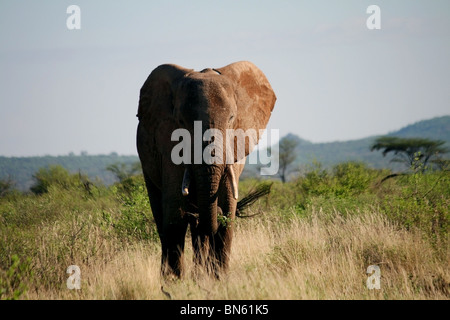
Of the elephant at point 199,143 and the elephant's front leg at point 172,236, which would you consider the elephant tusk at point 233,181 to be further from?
the elephant's front leg at point 172,236

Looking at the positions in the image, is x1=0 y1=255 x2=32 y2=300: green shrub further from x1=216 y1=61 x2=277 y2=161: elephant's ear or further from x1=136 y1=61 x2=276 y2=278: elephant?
x1=216 y1=61 x2=277 y2=161: elephant's ear

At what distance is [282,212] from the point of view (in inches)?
540

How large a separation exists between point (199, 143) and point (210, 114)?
1.18 ft

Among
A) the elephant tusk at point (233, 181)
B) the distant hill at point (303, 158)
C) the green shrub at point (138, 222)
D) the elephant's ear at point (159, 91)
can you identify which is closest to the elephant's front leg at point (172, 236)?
the elephant tusk at point (233, 181)

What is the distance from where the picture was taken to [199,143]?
7.15 metres

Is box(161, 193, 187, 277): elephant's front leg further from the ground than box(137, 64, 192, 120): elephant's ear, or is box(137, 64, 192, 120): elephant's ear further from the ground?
box(137, 64, 192, 120): elephant's ear

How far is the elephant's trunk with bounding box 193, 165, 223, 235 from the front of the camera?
7199 millimetres

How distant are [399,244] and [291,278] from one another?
2199 millimetres

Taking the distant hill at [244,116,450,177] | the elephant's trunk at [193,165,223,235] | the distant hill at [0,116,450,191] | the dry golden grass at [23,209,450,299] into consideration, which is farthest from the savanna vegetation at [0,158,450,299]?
the distant hill at [244,116,450,177]

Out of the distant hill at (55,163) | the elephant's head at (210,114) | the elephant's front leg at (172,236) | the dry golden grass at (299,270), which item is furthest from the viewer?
the distant hill at (55,163)

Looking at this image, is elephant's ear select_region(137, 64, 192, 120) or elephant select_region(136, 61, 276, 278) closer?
elephant select_region(136, 61, 276, 278)

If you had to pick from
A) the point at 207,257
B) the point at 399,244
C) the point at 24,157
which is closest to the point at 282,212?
the point at 399,244

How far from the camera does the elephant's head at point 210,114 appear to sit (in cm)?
718

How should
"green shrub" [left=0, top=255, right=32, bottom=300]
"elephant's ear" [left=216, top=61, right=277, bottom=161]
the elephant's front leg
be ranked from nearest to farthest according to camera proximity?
1. "green shrub" [left=0, top=255, right=32, bottom=300]
2. the elephant's front leg
3. "elephant's ear" [left=216, top=61, right=277, bottom=161]
